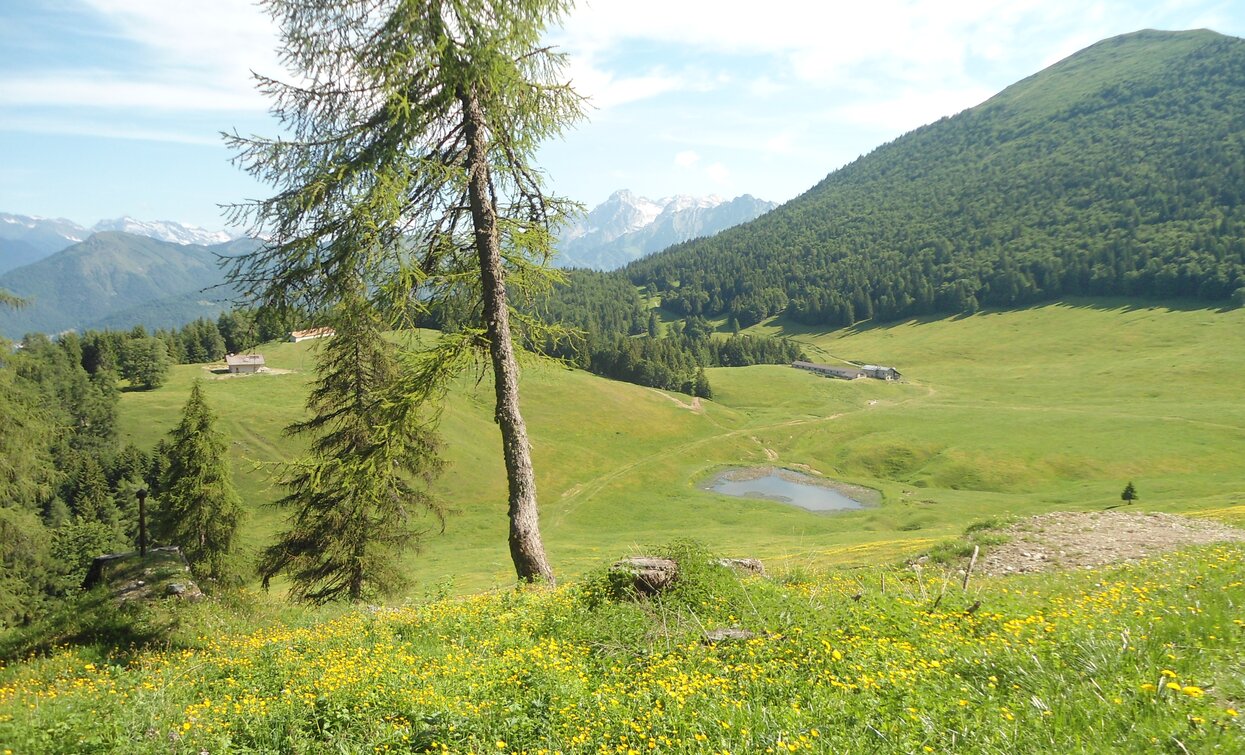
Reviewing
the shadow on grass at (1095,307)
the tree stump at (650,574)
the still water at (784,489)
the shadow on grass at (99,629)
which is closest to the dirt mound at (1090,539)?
the tree stump at (650,574)

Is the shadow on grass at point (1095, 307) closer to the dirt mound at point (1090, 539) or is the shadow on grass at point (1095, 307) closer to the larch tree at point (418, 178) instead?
the dirt mound at point (1090, 539)

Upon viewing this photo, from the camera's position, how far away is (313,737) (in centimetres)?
690

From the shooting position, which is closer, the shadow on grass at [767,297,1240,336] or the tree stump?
the tree stump

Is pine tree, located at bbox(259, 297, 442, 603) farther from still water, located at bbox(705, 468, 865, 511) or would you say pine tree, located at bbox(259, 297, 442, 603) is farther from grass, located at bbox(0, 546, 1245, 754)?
still water, located at bbox(705, 468, 865, 511)

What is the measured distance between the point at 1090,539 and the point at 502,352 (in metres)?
19.7

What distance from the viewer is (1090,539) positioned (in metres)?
19.4

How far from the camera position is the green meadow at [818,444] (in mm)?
55500

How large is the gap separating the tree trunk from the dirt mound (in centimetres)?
1302

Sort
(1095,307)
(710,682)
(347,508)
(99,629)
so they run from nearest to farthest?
(710,682) → (99,629) → (347,508) → (1095,307)

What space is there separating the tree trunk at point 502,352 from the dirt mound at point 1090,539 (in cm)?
1302

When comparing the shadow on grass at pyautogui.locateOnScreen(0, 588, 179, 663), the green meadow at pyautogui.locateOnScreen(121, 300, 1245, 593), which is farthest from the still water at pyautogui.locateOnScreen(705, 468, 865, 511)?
the shadow on grass at pyautogui.locateOnScreen(0, 588, 179, 663)

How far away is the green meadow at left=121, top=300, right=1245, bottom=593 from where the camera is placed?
182 ft

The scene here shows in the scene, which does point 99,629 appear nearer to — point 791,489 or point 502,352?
point 502,352

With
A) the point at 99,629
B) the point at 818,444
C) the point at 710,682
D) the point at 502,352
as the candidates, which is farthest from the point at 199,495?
the point at 818,444
